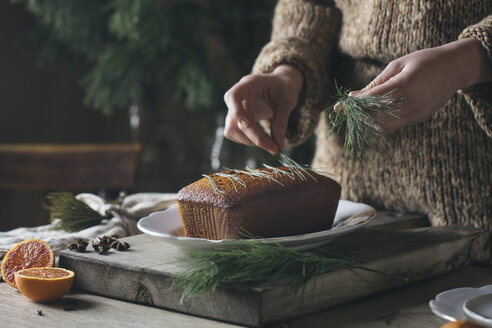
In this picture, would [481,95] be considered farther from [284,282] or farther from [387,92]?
[284,282]

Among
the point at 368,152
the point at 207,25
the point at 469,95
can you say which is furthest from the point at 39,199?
the point at 469,95

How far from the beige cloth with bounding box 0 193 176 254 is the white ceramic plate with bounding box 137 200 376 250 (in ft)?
0.51

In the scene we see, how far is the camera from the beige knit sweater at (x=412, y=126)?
3.46ft

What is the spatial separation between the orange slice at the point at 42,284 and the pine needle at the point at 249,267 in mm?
165

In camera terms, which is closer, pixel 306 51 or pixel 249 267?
pixel 249 267

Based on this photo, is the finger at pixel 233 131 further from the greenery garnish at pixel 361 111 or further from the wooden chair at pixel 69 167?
the wooden chair at pixel 69 167

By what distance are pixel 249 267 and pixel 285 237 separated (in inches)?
2.5

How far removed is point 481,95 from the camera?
3.21ft

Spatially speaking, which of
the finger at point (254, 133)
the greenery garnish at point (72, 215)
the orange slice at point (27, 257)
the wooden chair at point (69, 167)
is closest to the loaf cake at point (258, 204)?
the finger at point (254, 133)

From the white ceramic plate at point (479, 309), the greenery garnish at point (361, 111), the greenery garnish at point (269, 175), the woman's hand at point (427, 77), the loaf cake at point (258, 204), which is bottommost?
the white ceramic plate at point (479, 309)

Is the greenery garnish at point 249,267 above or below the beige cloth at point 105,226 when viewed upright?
above

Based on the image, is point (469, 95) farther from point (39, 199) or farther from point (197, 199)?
point (39, 199)

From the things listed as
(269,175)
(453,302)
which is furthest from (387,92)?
(453,302)

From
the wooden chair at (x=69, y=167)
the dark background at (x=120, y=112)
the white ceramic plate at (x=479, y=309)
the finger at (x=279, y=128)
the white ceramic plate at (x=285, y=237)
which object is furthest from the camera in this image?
the dark background at (x=120, y=112)
